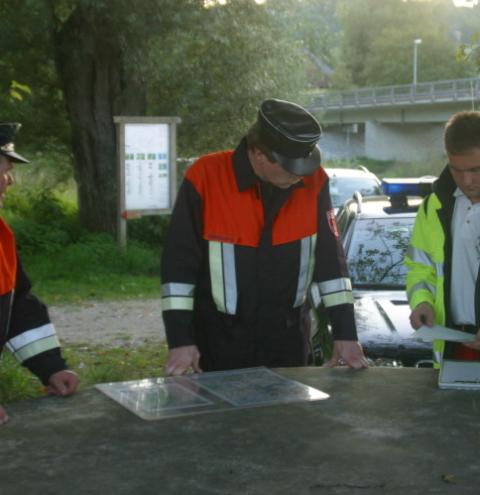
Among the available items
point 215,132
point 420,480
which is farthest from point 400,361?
point 215,132

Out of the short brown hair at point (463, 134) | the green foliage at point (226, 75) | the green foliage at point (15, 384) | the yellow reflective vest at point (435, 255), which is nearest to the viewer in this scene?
the short brown hair at point (463, 134)

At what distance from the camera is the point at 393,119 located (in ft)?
193

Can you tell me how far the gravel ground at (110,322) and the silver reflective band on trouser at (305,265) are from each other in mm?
5941

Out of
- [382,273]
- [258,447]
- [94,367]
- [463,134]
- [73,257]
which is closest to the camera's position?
[258,447]

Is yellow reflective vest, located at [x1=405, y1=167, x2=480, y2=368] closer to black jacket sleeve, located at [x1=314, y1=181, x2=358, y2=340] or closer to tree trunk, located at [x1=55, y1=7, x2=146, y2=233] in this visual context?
black jacket sleeve, located at [x1=314, y1=181, x2=358, y2=340]

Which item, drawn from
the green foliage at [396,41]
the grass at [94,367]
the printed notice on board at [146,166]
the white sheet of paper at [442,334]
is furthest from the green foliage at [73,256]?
the green foliage at [396,41]

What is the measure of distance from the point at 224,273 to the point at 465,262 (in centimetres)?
88

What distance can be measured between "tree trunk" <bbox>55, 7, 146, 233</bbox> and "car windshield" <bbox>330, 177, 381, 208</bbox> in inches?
129

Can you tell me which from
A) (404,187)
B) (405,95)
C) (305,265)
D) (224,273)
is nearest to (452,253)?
(305,265)

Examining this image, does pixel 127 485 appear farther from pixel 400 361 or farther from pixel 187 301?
pixel 400 361

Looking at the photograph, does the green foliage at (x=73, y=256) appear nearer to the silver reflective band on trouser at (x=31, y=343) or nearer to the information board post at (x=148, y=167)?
the information board post at (x=148, y=167)

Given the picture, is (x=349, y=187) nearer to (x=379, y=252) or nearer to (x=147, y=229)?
(x=147, y=229)

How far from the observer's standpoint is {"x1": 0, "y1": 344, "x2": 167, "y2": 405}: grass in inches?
262

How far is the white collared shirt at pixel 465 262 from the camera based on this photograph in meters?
3.74
